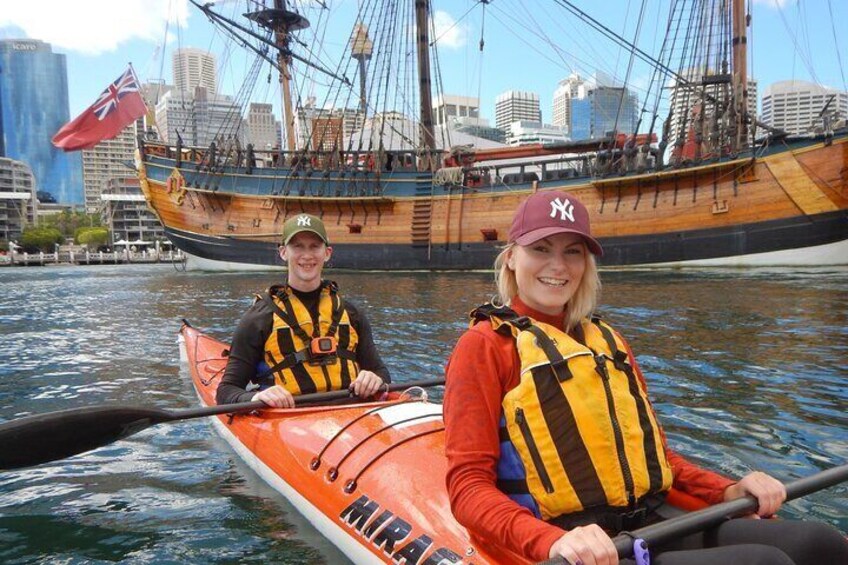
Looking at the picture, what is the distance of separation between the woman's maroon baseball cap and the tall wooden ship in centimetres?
2274

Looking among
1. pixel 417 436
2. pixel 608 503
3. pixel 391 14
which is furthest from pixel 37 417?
pixel 391 14

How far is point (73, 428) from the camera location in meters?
4.43

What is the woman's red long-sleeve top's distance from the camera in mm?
2203

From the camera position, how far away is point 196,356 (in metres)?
7.74

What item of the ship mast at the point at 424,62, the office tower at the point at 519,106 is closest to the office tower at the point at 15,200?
the office tower at the point at 519,106

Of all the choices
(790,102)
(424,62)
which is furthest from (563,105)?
(424,62)

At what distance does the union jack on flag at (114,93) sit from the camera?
27.6m

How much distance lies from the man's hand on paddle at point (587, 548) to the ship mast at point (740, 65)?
24.9m

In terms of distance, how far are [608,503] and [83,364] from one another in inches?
393

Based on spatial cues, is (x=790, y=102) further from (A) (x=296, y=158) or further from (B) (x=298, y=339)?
(B) (x=298, y=339)

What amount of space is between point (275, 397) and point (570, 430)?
2.99 meters

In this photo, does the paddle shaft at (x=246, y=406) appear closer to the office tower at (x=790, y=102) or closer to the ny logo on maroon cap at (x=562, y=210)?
the ny logo on maroon cap at (x=562, y=210)

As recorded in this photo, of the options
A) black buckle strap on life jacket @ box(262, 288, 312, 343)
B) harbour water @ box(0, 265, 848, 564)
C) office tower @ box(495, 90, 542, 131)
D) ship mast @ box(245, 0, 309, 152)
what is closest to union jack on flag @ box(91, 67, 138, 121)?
ship mast @ box(245, 0, 309, 152)

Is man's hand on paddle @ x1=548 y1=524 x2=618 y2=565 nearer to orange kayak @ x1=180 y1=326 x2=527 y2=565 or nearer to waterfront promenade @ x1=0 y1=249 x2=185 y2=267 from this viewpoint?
orange kayak @ x1=180 y1=326 x2=527 y2=565
